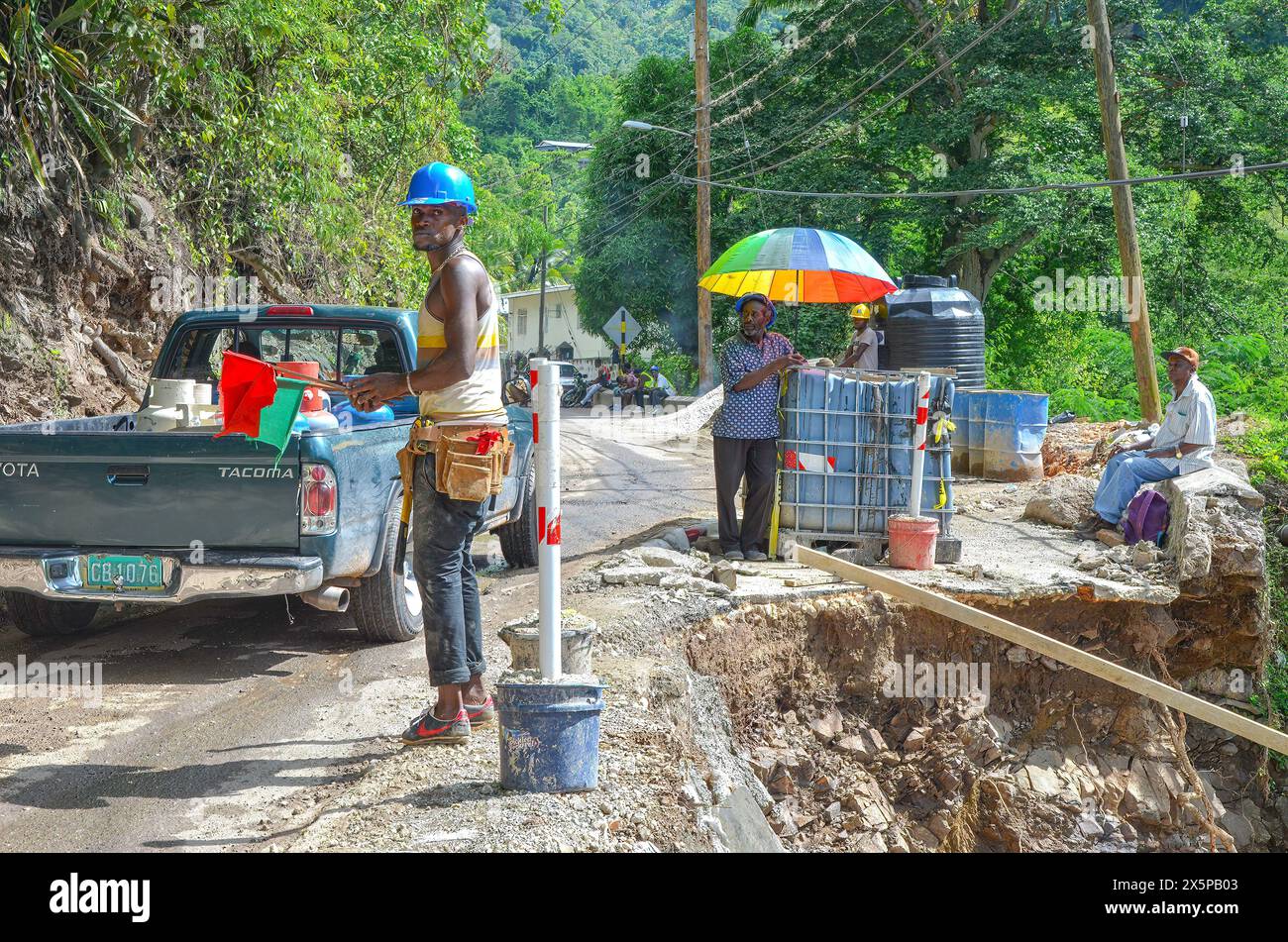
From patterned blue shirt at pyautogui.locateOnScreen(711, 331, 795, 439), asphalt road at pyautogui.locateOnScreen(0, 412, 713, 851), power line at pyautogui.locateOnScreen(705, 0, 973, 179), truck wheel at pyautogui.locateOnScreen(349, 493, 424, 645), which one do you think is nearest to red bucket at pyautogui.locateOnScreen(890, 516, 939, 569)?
patterned blue shirt at pyautogui.locateOnScreen(711, 331, 795, 439)

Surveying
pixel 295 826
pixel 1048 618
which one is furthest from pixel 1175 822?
pixel 295 826

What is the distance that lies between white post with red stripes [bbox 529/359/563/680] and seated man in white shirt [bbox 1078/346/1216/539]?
7.28 meters

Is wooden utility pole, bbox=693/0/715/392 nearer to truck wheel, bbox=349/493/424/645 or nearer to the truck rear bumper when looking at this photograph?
truck wheel, bbox=349/493/424/645

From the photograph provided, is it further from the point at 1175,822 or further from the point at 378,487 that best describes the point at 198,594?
the point at 1175,822

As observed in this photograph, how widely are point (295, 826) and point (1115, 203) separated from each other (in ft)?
42.9

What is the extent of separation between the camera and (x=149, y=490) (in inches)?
221

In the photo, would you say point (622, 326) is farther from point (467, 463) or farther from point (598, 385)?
point (467, 463)

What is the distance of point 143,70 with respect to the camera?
10.6 metres

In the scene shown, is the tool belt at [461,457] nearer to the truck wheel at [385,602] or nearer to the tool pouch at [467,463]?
the tool pouch at [467,463]

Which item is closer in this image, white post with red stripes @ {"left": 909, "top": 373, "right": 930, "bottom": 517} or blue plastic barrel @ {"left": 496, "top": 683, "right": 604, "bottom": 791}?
blue plastic barrel @ {"left": 496, "top": 683, "right": 604, "bottom": 791}

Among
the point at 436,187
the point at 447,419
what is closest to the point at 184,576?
the point at 447,419

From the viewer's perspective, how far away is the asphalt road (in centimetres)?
407

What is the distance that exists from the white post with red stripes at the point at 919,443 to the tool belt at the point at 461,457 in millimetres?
4615

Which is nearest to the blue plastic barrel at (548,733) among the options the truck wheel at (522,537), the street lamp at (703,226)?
the truck wheel at (522,537)
